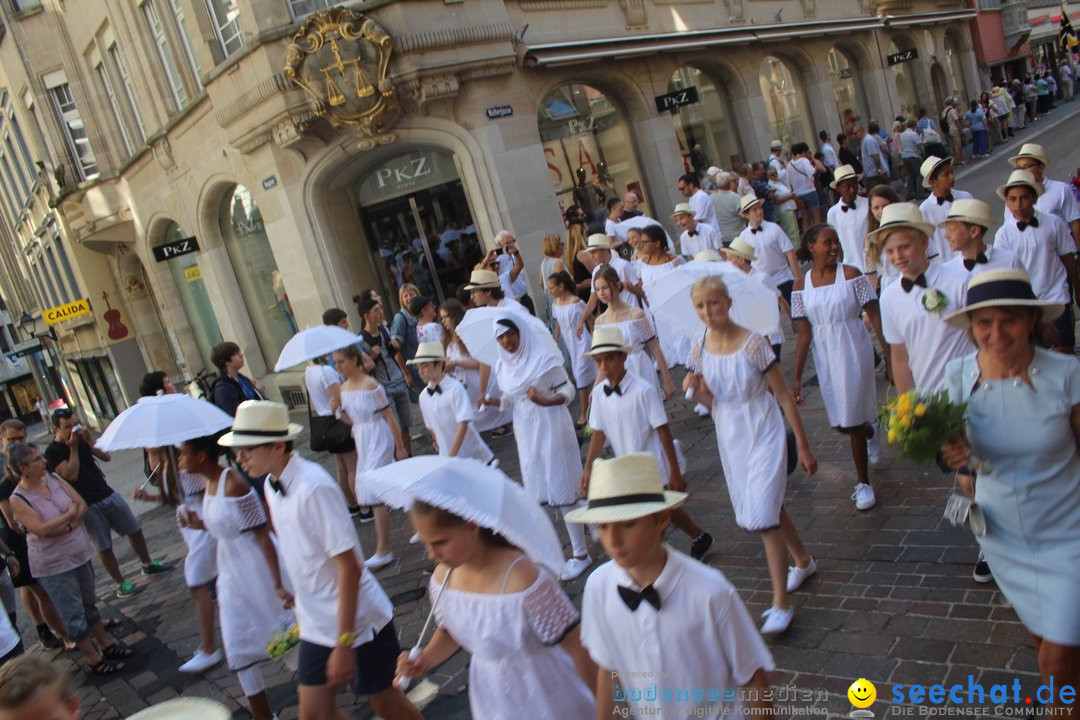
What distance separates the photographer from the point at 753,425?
4629 millimetres

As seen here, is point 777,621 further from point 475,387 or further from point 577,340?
point 577,340

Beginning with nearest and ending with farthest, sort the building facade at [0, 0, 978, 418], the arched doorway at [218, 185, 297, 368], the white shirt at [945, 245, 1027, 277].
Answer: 1. the white shirt at [945, 245, 1027, 277]
2. the building facade at [0, 0, 978, 418]
3. the arched doorway at [218, 185, 297, 368]

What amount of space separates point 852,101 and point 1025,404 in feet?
82.5

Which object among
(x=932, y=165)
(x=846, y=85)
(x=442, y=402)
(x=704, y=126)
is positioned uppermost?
(x=846, y=85)

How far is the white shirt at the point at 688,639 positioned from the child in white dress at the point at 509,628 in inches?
12.2

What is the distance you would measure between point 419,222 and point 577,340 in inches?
265

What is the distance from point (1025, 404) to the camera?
306 cm

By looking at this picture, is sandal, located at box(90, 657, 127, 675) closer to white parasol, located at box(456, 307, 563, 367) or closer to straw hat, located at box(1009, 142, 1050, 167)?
white parasol, located at box(456, 307, 563, 367)

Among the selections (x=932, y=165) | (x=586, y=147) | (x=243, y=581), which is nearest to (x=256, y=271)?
(x=586, y=147)

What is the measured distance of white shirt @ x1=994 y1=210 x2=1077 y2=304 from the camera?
20.1 ft

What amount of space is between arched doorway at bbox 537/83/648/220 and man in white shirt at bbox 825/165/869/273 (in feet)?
24.9

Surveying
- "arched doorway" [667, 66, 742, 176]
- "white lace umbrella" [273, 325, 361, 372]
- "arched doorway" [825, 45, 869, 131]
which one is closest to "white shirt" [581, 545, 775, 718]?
"white lace umbrella" [273, 325, 361, 372]

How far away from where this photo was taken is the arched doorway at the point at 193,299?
2116cm

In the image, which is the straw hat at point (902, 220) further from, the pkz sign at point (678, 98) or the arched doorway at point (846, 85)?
the arched doorway at point (846, 85)
